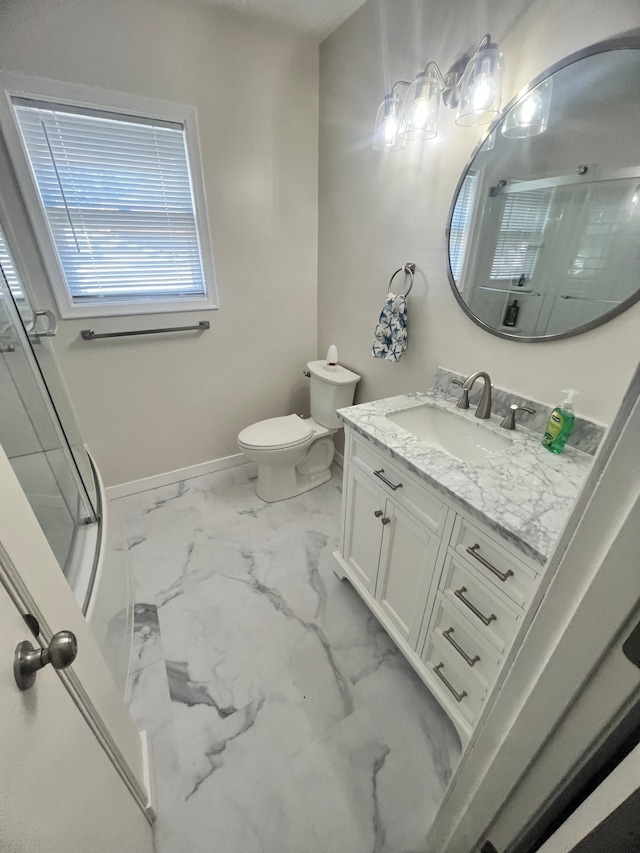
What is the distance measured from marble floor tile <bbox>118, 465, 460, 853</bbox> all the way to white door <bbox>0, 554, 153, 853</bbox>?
45 cm

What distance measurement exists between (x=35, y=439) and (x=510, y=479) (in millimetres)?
1617

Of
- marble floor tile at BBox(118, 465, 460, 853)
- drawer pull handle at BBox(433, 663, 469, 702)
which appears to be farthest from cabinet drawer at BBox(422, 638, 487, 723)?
marble floor tile at BBox(118, 465, 460, 853)

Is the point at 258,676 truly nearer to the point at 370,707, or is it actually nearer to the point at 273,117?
the point at 370,707

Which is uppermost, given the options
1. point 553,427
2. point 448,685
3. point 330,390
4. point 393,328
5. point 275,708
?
point 393,328

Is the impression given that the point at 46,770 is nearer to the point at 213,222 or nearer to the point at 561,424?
the point at 561,424

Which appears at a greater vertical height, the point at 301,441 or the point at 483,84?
the point at 483,84

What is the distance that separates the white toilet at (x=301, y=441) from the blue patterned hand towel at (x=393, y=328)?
0.40 meters

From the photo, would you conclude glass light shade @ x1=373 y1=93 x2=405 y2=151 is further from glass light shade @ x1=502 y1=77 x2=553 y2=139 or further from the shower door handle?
the shower door handle

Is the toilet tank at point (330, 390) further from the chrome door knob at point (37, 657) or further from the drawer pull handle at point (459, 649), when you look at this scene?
the chrome door knob at point (37, 657)

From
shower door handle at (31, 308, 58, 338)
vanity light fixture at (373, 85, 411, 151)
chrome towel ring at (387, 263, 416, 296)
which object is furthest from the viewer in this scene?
chrome towel ring at (387, 263, 416, 296)

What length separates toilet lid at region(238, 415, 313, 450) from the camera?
2029 mm

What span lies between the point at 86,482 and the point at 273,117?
6.75 ft

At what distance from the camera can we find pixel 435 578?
1098mm

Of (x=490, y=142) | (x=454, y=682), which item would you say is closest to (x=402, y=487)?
(x=454, y=682)
